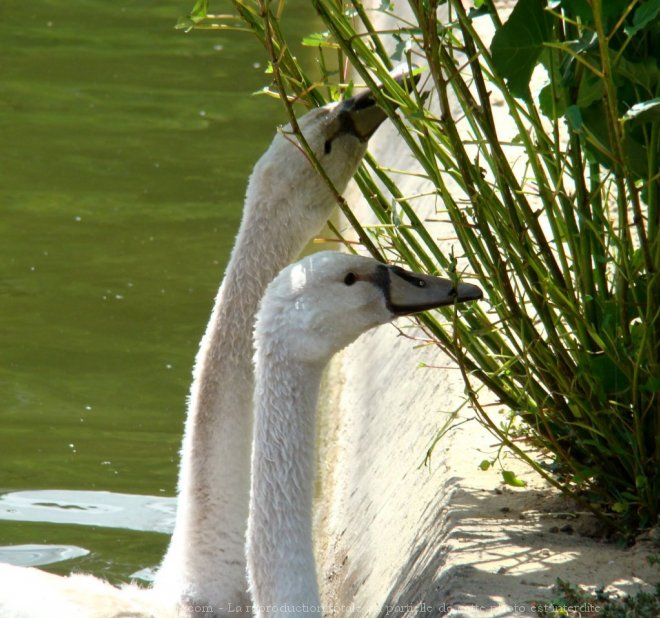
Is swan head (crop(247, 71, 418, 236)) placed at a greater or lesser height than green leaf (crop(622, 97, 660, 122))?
greater

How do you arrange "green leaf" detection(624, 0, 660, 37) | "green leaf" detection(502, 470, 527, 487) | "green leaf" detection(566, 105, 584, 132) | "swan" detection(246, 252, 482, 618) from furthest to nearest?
1. "green leaf" detection(502, 470, 527, 487)
2. "swan" detection(246, 252, 482, 618)
3. "green leaf" detection(566, 105, 584, 132)
4. "green leaf" detection(624, 0, 660, 37)

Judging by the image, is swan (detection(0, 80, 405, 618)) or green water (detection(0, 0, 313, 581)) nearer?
swan (detection(0, 80, 405, 618))

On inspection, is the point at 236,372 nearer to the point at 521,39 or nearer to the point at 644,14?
the point at 521,39

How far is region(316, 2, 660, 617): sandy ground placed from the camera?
359 cm

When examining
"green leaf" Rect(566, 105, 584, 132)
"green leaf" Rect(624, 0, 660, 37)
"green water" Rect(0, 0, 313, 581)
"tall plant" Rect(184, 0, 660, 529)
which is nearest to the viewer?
"green leaf" Rect(624, 0, 660, 37)

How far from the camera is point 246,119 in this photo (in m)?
10.5

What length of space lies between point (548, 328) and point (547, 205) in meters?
0.36

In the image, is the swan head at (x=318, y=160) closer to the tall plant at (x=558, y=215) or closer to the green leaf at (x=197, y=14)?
the tall plant at (x=558, y=215)

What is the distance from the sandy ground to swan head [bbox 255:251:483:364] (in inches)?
26.8

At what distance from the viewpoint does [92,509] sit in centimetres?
577

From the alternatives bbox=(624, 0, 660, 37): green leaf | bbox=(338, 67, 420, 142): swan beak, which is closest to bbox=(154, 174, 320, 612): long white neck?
bbox=(338, 67, 420, 142): swan beak

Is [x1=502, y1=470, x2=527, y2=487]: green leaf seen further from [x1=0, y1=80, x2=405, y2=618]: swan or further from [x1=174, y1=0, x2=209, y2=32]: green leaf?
[x1=174, y1=0, x2=209, y2=32]: green leaf

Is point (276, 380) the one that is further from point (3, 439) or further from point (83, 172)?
point (83, 172)

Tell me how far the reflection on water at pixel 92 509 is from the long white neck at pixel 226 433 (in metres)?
1.17
